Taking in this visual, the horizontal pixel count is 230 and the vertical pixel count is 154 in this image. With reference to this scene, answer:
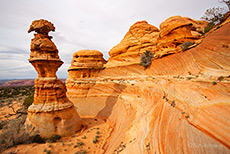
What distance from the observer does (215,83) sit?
4.36 metres

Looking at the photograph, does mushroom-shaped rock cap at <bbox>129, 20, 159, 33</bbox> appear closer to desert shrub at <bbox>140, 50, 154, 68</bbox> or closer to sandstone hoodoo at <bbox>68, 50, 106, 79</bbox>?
desert shrub at <bbox>140, 50, 154, 68</bbox>

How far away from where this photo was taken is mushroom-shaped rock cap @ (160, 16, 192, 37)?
10.3 m

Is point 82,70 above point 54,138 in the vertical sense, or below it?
above

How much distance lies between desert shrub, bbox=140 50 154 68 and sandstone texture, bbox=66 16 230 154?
21.2 inches

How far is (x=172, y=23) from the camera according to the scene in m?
10.6

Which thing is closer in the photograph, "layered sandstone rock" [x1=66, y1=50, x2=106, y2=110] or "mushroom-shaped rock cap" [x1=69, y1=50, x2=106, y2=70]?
"layered sandstone rock" [x1=66, y1=50, x2=106, y2=110]

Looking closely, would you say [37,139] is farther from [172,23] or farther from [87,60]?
[172,23]

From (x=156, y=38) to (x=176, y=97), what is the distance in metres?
10.2

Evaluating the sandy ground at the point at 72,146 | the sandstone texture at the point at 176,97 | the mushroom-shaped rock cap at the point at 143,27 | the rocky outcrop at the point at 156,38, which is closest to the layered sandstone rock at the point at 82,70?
the rocky outcrop at the point at 156,38

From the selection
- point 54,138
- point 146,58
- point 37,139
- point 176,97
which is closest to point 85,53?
point 146,58

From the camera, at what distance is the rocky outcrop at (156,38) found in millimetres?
10180

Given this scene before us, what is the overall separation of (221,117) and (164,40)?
994 centimetres

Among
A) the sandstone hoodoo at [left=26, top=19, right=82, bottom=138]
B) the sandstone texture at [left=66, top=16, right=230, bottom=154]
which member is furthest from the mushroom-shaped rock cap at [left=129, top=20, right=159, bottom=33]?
the sandstone hoodoo at [left=26, top=19, right=82, bottom=138]

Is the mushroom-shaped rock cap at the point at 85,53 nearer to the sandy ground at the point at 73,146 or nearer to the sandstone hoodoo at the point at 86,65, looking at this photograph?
the sandstone hoodoo at the point at 86,65
